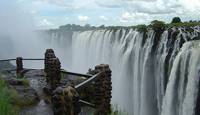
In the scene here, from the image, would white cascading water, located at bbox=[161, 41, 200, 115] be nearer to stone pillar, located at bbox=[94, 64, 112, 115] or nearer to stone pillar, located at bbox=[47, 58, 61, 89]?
stone pillar, located at bbox=[47, 58, 61, 89]

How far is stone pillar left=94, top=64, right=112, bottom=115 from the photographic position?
24.6 ft

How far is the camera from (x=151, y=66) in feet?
93.2

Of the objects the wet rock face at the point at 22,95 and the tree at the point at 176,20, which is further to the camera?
the tree at the point at 176,20

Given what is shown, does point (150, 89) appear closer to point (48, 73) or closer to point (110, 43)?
point (110, 43)

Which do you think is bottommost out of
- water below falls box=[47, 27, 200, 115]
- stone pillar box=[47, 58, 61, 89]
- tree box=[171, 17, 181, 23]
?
water below falls box=[47, 27, 200, 115]

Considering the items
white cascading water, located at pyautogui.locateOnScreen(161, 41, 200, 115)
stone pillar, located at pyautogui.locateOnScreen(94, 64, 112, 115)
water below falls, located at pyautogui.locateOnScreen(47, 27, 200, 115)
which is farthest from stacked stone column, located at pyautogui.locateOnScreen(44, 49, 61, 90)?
white cascading water, located at pyautogui.locateOnScreen(161, 41, 200, 115)

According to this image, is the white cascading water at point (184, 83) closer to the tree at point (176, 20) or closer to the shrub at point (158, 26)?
the shrub at point (158, 26)

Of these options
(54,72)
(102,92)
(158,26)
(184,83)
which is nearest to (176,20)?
(158,26)

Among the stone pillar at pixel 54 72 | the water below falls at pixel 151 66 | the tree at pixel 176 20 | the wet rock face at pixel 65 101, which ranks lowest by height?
the water below falls at pixel 151 66

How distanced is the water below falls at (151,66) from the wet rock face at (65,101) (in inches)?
352

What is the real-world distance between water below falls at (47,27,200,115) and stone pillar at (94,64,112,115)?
6.80 m

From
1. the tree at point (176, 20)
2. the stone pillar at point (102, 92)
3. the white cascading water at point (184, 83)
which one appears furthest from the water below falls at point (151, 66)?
the stone pillar at point (102, 92)

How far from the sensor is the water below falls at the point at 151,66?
21.2 metres

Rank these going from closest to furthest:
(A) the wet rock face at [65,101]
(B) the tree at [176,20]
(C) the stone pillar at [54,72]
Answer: (A) the wet rock face at [65,101], (C) the stone pillar at [54,72], (B) the tree at [176,20]
